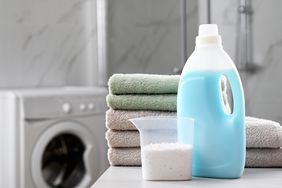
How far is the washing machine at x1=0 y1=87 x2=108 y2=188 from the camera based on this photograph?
81.3 inches

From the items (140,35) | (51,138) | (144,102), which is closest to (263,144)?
(144,102)

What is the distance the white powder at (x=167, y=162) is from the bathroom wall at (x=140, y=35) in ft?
6.56

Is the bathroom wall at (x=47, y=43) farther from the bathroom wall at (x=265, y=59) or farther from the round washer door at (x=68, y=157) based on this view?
the bathroom wall at (x=265, y=59)

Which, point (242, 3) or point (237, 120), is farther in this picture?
point (242, 3)

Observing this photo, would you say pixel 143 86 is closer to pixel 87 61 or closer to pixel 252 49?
pixel 252 49

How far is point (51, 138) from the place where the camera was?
2.17 m

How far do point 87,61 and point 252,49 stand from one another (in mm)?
1112

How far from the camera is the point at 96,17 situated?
294cm

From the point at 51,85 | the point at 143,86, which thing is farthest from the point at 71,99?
the point at 143,86

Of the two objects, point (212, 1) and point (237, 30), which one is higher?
point (212, 1)

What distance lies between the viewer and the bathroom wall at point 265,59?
2.36 m

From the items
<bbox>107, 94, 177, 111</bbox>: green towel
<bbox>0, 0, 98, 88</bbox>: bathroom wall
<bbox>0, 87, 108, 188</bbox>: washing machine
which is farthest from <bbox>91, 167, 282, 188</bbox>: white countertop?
<bbox>0, 0, 98, 88</bbox>: bathroom wall

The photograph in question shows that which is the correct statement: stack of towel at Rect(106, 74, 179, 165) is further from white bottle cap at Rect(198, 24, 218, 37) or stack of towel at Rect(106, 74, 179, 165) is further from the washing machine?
the washing machine

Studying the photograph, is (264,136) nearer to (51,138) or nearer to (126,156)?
(126,156)
